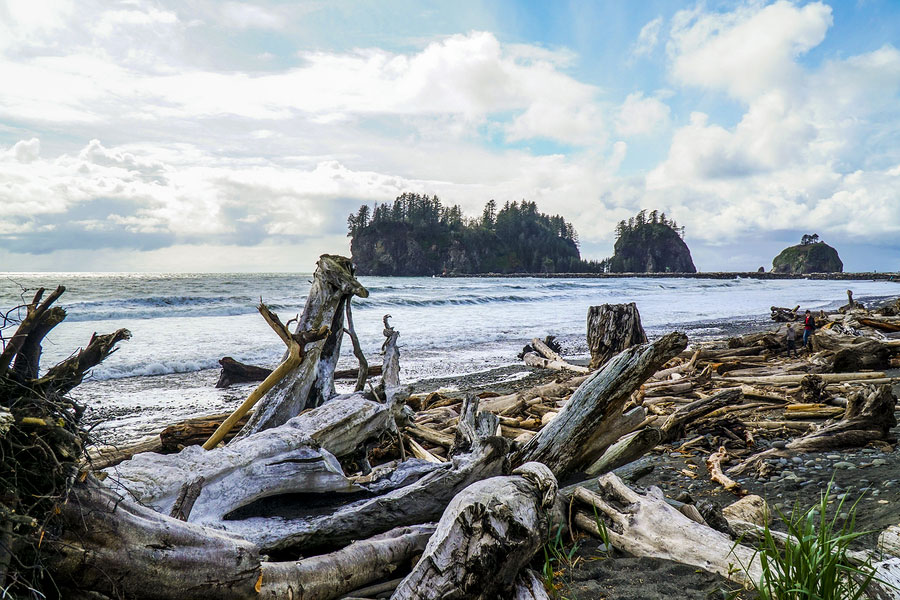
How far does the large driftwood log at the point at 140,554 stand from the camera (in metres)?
1.79

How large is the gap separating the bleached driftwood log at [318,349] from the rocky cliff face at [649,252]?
165928 millimetres

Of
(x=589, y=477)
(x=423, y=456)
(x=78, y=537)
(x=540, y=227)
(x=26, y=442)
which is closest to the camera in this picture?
(x=26, y=442)

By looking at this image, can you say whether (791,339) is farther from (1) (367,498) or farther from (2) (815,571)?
(1) (367,498)

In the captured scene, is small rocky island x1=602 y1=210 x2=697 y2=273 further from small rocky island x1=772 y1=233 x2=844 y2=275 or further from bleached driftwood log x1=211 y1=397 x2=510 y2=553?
bleached driftwood log x1=211 y1=397 x2=510 y2=553

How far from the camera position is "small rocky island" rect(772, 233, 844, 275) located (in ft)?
470

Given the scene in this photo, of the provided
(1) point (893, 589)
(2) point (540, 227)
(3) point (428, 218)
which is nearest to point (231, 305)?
(1) point (893, 589)

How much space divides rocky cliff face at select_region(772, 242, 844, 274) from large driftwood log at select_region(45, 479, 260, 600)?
16592 centimetres

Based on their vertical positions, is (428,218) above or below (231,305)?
above

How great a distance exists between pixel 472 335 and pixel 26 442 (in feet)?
58.3

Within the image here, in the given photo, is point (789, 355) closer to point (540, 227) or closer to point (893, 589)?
point (893, 589)

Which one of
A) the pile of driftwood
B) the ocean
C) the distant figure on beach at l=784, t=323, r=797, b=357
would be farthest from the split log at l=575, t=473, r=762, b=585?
the distant figure on beach at l=784, t=323, r=797, b=357

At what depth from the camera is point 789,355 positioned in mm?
11391

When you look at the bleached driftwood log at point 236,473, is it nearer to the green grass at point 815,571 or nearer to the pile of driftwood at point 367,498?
the pile of driftwood at point 367,498

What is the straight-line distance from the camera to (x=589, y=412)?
4.21 m
